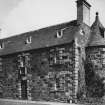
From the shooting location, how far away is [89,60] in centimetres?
2644

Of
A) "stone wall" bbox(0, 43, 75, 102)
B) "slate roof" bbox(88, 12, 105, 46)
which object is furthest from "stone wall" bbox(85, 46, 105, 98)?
"stone wall" bbox(0, 43, 75, 102)

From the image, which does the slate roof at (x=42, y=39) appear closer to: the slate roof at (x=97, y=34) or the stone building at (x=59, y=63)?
A: the stone building at (x=59, y=63)

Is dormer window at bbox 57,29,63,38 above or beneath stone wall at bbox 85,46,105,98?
above

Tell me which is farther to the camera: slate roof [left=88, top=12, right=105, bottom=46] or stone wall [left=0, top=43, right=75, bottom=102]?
slate roof [left=88, top=12, right=105, bottom=46]

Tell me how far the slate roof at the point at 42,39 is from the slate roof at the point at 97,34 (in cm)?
245

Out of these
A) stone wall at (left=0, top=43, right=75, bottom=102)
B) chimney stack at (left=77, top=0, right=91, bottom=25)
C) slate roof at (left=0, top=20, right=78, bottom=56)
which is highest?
chimney stack at (left=77, top=0, right=91, bottom=25)

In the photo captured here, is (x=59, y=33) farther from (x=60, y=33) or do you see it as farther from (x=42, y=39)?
(x=42, y=39)

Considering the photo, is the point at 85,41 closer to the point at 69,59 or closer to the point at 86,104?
the point at 69,59

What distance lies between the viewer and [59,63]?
2627 cm

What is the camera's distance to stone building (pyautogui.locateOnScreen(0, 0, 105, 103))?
2538cm

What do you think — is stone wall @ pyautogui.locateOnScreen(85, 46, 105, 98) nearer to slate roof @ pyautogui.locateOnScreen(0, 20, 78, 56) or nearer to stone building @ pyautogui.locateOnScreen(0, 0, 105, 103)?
stone building @ pyautogui.locateOnScreen(0, 0, 105, 103)

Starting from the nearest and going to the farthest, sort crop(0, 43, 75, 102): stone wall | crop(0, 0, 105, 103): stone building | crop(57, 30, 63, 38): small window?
crop(0, 0, 105, 103): stone building, crop(0, 43, 75, 102): stone wall, crop(57, 30, 63, 38): small window

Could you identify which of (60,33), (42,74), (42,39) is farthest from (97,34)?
(42,74)

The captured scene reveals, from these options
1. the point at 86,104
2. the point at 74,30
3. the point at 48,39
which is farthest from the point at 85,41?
the point at 86,104
